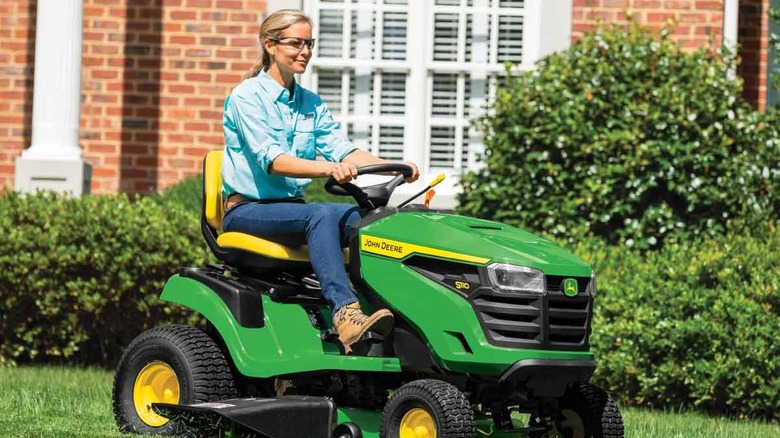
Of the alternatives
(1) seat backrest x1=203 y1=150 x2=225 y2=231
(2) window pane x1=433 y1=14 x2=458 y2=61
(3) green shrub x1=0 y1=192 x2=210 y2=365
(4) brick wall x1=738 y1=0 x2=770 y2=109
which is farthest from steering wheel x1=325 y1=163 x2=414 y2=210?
(4) brick wall x1=738 y1=0 x2=770 y2=109

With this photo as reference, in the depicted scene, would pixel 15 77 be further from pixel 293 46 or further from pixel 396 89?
pixel 293 46

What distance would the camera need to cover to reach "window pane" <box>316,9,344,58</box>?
10.4 metres

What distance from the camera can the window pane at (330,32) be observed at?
34.1 ft

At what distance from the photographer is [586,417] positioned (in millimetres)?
5137

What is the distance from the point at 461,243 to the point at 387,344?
466 millimetres

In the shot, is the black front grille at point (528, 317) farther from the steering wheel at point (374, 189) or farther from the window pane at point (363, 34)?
the window pane at point (363, 34)

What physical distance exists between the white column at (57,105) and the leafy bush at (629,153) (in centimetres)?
257

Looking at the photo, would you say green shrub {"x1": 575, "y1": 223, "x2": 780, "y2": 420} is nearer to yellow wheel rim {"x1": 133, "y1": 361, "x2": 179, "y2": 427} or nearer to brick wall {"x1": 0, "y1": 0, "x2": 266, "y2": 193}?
yellow wheel rim {"x1": 133, "y1": 361, "x2": 179, "y2": 427}

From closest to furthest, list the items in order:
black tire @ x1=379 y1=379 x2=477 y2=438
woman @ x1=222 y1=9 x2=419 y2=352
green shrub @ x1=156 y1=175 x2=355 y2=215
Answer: black tire @ x1=379 y1=379 x2=477 y2=438
woman @ x1=222 y1=9 x2=419 y2=352
green shrub @ x1=156 y1=175 x2=355 y2=215

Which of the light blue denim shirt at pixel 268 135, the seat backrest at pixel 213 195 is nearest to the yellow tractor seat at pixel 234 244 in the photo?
the seat backrest at pixel 213 195

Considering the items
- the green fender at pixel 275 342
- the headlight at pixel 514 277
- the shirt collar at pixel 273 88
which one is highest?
the shirt collar at pixel 273 88

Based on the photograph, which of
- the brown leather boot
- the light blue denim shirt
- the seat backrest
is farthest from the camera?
the seat backrest

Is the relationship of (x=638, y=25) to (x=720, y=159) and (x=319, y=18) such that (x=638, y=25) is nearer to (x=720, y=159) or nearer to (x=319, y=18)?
(x=720, y=159)

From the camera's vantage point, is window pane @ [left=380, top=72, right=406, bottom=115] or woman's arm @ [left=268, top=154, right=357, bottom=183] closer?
woman's arm @ [left=268, top=154, right=357, bottom=183]
